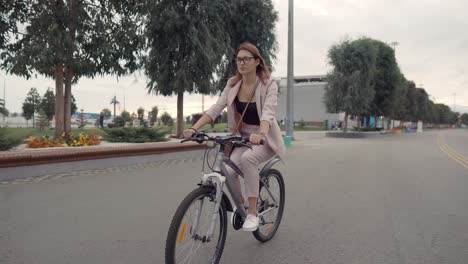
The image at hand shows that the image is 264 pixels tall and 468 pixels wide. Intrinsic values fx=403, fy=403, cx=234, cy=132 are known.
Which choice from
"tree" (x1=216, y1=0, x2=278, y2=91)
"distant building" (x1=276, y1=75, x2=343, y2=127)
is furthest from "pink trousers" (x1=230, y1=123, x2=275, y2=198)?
"distant building" (x1=276, y1=75, x2=343, y2=127)

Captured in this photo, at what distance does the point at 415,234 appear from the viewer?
4656 millimetres

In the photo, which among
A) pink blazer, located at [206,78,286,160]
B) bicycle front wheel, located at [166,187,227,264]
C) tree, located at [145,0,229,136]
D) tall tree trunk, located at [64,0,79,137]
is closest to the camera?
bicycle front wheel, located at [166,187,227,264]

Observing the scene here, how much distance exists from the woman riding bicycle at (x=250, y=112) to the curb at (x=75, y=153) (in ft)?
19.4

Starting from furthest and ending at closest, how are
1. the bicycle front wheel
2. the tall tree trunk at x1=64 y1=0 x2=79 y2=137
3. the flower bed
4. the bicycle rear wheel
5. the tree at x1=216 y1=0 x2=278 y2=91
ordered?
1. the tree at x1=216 y1=0 x2=278 y2=91
2. the tall tree trunk at x1=64 y1=0 x2=79 y2=137
3. the flower bed
4. the bicycle rear wheel
5. the bicycle front wheel

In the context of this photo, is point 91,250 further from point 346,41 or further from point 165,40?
point 346,41

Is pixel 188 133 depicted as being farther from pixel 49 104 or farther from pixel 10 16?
pixel 49 104

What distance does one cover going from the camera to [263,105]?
3684 mm

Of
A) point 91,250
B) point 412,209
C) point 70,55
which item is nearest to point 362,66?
point 70,55

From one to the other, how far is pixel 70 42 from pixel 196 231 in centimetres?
928

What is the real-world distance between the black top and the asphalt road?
1.28m

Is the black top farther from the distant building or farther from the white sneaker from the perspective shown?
the distant building

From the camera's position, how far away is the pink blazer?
365 centimetres

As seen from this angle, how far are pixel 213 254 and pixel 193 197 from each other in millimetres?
679

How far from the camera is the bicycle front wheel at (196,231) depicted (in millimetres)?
2826
